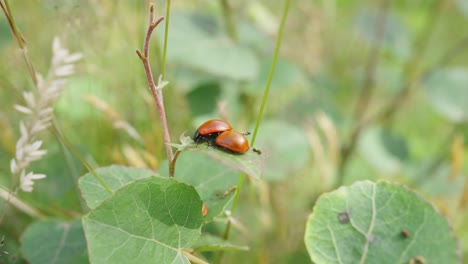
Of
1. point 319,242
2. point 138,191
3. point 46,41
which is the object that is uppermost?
point 138,191

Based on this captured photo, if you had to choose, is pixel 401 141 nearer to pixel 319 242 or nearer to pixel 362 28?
pixel 362 28

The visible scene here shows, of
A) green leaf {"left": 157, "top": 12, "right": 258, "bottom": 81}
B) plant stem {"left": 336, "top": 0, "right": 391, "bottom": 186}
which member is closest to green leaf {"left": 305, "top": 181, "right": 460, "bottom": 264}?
green leaf {"left": 157, "top": 12, "right": 258, "bottom": 81}

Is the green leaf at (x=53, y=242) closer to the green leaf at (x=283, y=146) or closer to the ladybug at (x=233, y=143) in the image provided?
the ladybug at (x=233, y=143)

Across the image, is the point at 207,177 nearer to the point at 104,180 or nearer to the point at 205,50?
the point at 104,180

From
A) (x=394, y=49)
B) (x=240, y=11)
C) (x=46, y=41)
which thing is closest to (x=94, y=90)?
(x=46, y=41)

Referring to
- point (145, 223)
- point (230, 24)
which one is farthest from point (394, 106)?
point (145, 223)

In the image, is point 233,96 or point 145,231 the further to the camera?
point 233,96
